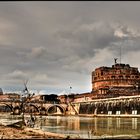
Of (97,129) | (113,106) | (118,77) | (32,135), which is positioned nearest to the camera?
(32,135)

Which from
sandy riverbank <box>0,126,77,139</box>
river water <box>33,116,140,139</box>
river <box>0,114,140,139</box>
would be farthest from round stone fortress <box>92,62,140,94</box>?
sandy riverbank <box>0,126,77,139</box>

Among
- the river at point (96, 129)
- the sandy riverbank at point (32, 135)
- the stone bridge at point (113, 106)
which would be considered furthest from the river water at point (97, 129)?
the stone bridge at point (113, 106)

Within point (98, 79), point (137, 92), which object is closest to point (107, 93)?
point (137, 92)

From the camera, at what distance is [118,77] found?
131875 mm

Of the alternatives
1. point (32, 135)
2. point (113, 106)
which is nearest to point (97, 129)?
point (32, 135)

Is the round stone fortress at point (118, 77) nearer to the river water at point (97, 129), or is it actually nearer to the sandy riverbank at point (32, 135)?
the river water at point (97, 129)

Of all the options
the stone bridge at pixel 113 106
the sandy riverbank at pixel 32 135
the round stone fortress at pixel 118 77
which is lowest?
the sandy riverbank at pixel 32 135

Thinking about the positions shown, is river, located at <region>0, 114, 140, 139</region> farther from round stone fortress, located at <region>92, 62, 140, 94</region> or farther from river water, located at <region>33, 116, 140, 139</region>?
round stone fortress, located at <region>92, 62, 140, 94</region>

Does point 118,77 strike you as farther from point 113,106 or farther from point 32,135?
point 32,135

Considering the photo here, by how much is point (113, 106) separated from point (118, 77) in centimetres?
3736

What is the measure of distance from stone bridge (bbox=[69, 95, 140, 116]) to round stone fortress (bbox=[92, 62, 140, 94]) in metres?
14.7

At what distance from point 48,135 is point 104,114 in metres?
71.5

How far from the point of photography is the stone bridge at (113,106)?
8569 cm

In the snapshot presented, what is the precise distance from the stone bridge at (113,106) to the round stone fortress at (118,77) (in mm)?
14694
